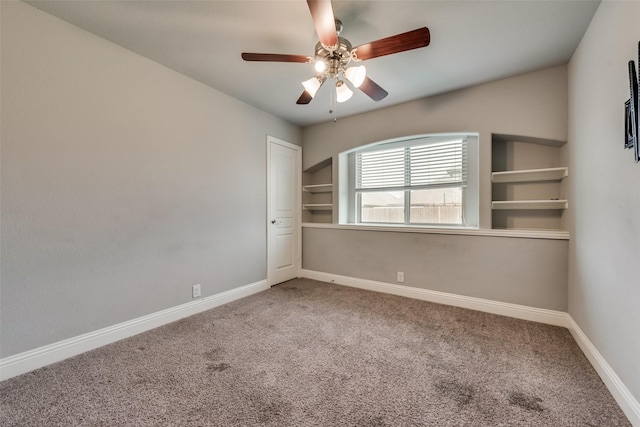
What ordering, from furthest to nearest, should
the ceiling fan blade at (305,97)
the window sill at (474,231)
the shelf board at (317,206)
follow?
1. the shelf board at (317,206)
2. the window sill at (474,231)
3. the ceiling fan blade at (305,97)

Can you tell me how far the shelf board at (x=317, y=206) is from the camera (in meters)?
4.19

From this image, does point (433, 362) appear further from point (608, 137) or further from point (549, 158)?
point (549, 158)

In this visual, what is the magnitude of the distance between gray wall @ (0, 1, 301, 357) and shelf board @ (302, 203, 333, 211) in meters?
1.53

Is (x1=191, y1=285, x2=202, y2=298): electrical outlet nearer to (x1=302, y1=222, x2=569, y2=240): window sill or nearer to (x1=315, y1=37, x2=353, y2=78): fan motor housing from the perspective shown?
(x1=302, y1=222, x2=569, y2=240): window sill

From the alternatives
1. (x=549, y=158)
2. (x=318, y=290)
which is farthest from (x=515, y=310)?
(x=318, y=290)

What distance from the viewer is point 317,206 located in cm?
429

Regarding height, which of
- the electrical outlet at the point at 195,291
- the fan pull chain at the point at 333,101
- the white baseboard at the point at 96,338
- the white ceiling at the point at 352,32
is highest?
the white ceiling at the point at 352,32

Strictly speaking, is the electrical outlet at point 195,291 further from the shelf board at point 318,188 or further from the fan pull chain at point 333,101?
the fan pull chain at point 333,101

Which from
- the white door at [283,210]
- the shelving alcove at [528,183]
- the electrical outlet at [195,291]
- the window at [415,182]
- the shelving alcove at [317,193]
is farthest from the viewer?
the shelving alcove at [317,193]

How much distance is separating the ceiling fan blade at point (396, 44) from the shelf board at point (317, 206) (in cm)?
255

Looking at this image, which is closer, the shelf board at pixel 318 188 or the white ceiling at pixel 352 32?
the white ceiling at pixel 352 32

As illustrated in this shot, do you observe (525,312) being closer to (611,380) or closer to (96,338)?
(611,380)

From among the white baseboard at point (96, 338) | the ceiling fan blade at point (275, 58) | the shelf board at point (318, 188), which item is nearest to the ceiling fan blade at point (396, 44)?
the ceiling fan blade at point (275, 58)

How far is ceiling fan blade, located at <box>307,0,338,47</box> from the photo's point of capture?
1.36 meters
